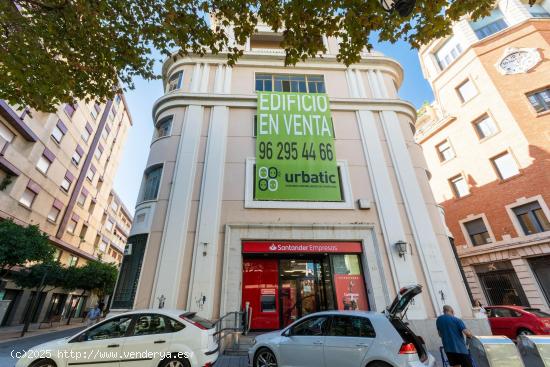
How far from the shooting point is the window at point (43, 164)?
66.6 feet

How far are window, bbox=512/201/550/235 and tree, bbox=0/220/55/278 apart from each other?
29798 mm

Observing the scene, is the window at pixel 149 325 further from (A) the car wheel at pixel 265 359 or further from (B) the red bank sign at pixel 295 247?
(B) the red bank sign at pixel 295 247

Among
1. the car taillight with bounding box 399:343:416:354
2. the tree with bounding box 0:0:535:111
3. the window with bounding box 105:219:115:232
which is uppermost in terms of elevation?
the window with bounding box 105:219:115:232

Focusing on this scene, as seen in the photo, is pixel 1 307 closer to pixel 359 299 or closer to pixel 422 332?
pixel 359 299

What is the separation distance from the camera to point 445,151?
951 inches

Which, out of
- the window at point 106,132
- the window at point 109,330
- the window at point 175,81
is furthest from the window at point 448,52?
the window at point 106,132

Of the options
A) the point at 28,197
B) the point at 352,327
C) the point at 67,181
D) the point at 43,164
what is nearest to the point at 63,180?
the point at 67,181

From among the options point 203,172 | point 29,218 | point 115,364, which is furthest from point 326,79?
point 29,218

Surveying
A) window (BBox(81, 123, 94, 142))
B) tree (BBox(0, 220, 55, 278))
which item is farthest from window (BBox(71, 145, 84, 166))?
tree (BBox(0, 220, 55, 278))

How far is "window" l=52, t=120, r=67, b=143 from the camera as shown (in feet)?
72.1

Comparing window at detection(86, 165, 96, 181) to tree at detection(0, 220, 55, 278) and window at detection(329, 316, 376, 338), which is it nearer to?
tree at detection(0, 220, 55, 278)

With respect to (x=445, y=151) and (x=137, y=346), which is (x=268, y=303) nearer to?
(x=137, y=346)

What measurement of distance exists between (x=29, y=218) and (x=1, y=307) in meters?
6.30

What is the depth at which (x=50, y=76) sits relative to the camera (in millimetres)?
7703
